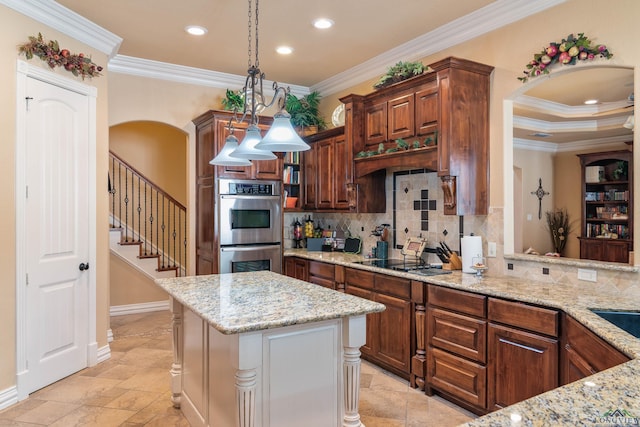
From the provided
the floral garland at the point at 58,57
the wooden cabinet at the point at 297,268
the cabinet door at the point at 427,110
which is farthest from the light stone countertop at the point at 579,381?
the floral garland at the point at 58,57

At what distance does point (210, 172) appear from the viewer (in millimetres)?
4812

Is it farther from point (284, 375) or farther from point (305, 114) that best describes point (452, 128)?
point (305, 114)

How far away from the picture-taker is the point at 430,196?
4.08 meters

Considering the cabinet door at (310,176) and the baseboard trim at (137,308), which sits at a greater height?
the cabinet door at (310,176)

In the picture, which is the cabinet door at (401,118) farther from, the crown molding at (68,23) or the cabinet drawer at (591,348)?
the crown molding at (68,23)

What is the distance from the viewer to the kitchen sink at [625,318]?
2172 mm

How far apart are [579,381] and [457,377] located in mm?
1891

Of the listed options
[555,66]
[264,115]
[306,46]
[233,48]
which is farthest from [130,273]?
[555,66]

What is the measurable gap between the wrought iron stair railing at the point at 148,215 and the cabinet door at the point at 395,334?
3.73 m

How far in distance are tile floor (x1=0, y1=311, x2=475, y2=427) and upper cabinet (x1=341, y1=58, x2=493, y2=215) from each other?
1.51m

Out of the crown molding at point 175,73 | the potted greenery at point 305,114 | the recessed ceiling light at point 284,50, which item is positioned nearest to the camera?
the recessed ceiling light at point 284,50

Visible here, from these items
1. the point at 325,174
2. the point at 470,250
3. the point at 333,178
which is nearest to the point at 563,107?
the point at 470,250

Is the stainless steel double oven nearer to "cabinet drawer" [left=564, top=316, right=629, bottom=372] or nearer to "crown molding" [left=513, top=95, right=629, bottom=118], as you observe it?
"crown molding" [left=513, top=95, right=629, bottom=118]

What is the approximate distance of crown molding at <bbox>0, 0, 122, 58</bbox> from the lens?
10.5 ft
